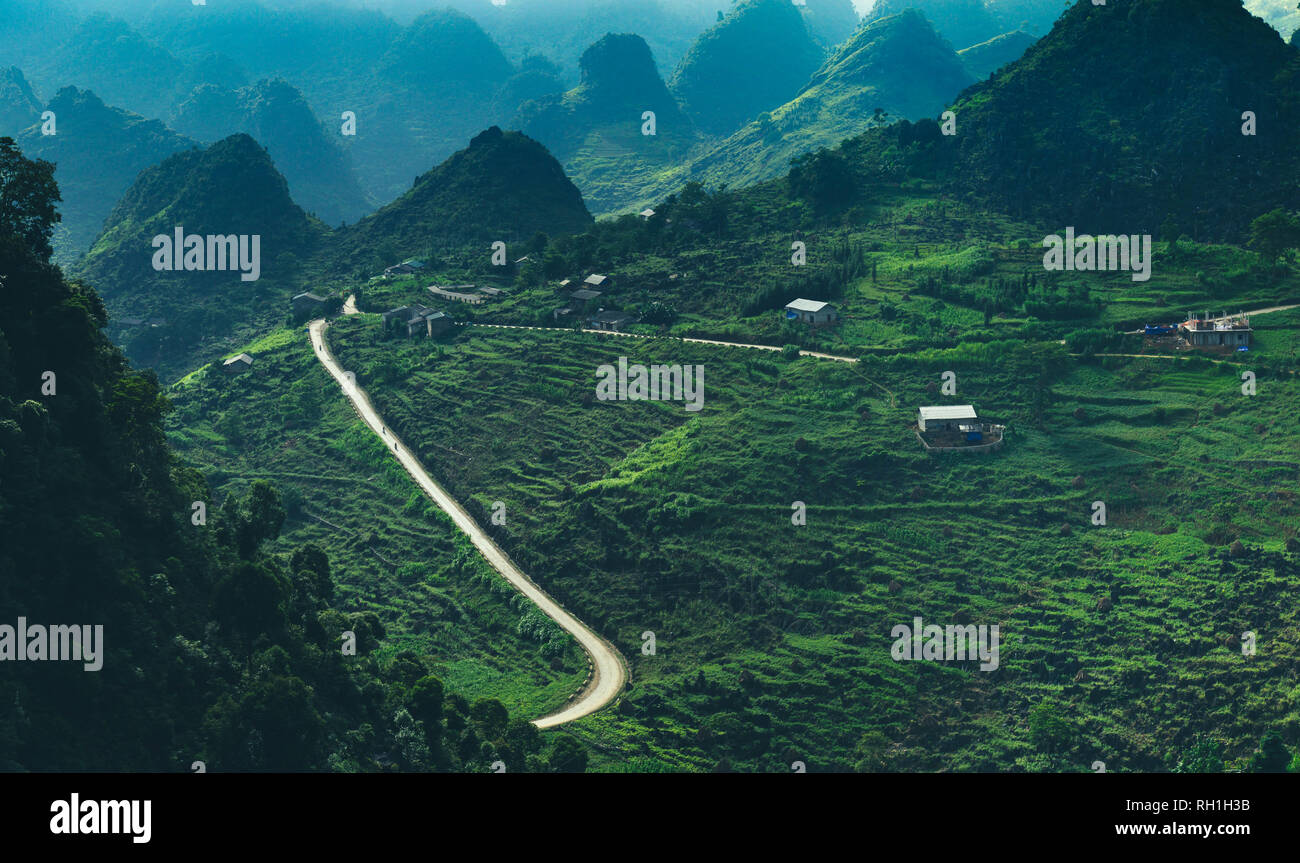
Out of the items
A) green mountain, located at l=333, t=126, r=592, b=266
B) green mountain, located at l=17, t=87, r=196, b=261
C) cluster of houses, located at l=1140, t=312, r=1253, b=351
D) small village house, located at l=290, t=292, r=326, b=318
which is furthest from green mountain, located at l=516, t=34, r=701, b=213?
cluster of houses, located at l=1140, t=312, r=1253, b=351

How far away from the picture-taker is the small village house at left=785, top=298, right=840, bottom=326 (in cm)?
6906

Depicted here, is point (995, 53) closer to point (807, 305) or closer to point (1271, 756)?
point (807, 305)

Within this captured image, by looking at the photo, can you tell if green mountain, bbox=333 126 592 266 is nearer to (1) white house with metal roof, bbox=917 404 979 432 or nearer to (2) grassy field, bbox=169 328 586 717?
(2) grassy field, bbox=169 328 586 717

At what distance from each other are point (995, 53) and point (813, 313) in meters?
120

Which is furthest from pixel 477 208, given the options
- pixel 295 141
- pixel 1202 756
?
pixel 295 141

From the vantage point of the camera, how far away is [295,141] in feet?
548

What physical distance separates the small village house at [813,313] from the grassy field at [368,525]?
2439 centimetres

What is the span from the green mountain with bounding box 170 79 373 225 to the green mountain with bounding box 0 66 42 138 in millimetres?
21013

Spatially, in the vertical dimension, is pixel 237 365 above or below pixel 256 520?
above

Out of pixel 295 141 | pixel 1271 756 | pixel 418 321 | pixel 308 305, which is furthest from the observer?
pixel 295 141

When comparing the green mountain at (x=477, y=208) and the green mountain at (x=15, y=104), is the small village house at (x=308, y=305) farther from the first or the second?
the green mountain at (x=15, y=104)

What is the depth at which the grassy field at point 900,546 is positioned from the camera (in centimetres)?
4334

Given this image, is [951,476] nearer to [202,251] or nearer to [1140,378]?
[1140,378]

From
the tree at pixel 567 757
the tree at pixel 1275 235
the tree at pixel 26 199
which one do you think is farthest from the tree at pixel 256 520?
the tree at pixel 1275 235
